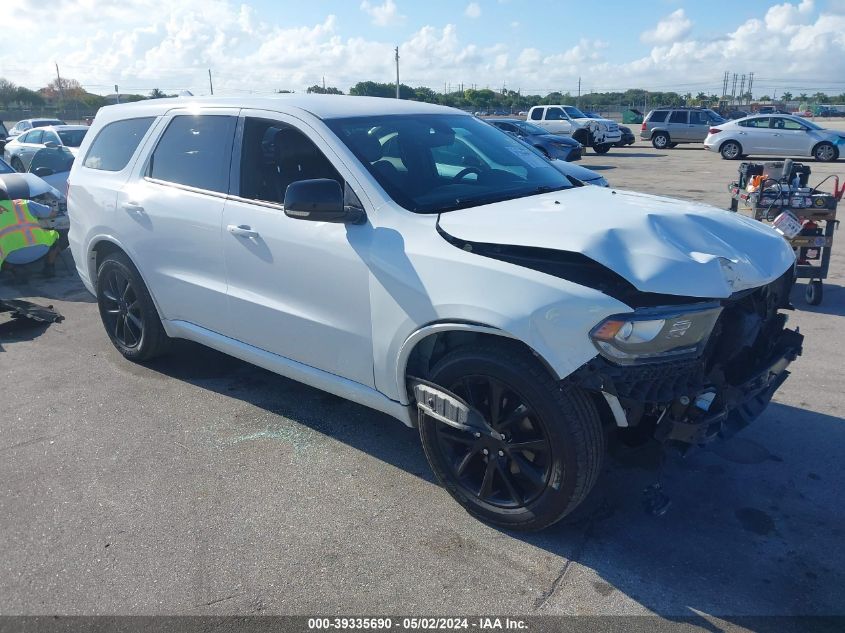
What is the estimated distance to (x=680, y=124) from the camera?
29594 mm

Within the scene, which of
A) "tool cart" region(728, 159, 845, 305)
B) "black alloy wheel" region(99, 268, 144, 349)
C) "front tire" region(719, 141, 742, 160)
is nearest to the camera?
"black alloy wheel" region(99, 268, 144, 349)

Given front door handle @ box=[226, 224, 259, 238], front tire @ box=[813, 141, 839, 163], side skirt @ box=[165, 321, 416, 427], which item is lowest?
front tire @ box=[813, 141, 839, 163]

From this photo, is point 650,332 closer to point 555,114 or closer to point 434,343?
point 434,343

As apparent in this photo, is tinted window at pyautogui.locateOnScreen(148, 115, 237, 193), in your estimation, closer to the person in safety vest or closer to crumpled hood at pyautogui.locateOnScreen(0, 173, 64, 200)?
the person in safety vest

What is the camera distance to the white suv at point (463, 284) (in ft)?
9.11

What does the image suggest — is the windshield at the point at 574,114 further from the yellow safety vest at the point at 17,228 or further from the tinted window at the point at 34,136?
the yellow safety vest at the point at 17,228

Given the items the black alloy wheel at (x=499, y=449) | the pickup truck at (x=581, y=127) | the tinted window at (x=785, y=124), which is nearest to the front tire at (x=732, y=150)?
the tinted window at (x=785, y=124)

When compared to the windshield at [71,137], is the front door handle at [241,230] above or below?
above

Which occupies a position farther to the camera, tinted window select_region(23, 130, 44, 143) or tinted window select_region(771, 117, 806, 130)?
tinted window select_region(771, 117, 806, 130)

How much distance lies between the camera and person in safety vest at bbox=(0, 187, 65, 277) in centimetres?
746

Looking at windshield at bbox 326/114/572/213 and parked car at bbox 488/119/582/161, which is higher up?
windshield at bbox 326/114/572/213

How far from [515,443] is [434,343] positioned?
0.61m

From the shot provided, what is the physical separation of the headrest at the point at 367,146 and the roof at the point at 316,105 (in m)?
0.22

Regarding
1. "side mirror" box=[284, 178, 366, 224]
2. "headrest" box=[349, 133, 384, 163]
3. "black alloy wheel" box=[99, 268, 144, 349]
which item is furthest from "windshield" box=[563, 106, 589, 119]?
"side mirror" box=[284, 178, 366, 224]
